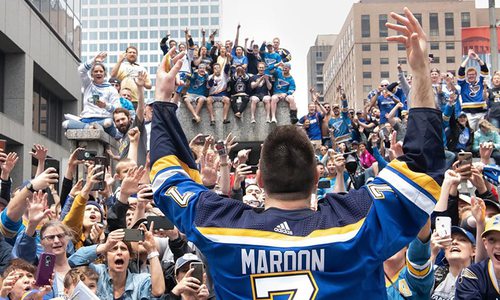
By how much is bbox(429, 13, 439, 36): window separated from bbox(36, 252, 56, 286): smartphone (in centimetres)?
11576

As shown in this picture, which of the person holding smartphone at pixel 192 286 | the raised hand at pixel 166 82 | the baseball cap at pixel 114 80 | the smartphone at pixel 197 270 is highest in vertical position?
the baseball cap at pixel 114 80

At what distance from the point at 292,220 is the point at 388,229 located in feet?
1.25

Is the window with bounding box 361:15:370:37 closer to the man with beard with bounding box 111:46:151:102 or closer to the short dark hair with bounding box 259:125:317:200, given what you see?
the man with beard with bounding box 111:46:151:102

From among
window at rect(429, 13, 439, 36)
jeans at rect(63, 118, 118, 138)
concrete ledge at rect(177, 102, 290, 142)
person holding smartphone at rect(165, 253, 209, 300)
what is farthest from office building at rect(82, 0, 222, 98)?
person holding smartphone at rect(165, 253, 209, 300)

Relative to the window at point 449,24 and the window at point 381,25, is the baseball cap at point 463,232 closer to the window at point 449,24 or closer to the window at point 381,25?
the window at point 381,25

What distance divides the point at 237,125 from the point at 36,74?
12184 millimetres

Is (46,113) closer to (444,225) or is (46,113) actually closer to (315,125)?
(315,125)

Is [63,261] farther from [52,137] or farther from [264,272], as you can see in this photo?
[52,137]

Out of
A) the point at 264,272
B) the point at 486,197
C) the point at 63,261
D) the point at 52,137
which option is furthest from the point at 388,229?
the point at 52,137

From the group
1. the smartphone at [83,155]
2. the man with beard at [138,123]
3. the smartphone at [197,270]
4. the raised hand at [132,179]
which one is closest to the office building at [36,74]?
the man with beard at [138,123]

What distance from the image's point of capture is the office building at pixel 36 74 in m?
23.4

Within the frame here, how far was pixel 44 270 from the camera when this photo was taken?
4613mm

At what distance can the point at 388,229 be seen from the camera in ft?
9.27

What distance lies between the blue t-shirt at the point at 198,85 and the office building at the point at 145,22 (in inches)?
4902
